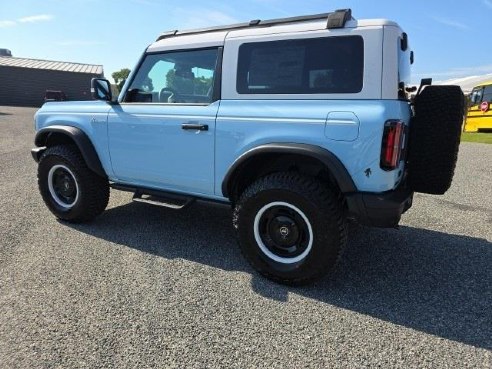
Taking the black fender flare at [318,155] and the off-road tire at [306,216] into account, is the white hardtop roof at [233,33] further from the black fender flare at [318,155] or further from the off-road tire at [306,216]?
the off-road tire at [306,216]

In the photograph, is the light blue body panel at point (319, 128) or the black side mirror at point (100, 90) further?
the black side mirror at point (100, 90)

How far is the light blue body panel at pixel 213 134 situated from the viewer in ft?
8.93

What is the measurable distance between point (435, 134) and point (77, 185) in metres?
3.58

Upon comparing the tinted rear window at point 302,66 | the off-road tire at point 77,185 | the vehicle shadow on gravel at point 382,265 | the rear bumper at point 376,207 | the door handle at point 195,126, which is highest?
the tinted rear window at point 302,66

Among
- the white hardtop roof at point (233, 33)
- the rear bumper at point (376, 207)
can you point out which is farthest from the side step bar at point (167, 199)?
the white hardtop roof at point (233, 33)

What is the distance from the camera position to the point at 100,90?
4016 mm

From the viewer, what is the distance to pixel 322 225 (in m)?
2.89

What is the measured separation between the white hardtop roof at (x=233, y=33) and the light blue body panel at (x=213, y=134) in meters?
0.56

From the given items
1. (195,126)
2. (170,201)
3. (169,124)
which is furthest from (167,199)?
(195,126)

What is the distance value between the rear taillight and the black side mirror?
2807 mm

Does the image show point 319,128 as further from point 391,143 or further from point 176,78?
point 176,78

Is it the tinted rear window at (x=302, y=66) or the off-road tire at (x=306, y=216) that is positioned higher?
the tinted rear window at (x=302, y=66)

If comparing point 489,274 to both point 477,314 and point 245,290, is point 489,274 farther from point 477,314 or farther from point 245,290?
point 245,290

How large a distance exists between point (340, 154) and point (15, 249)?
10.1ft
